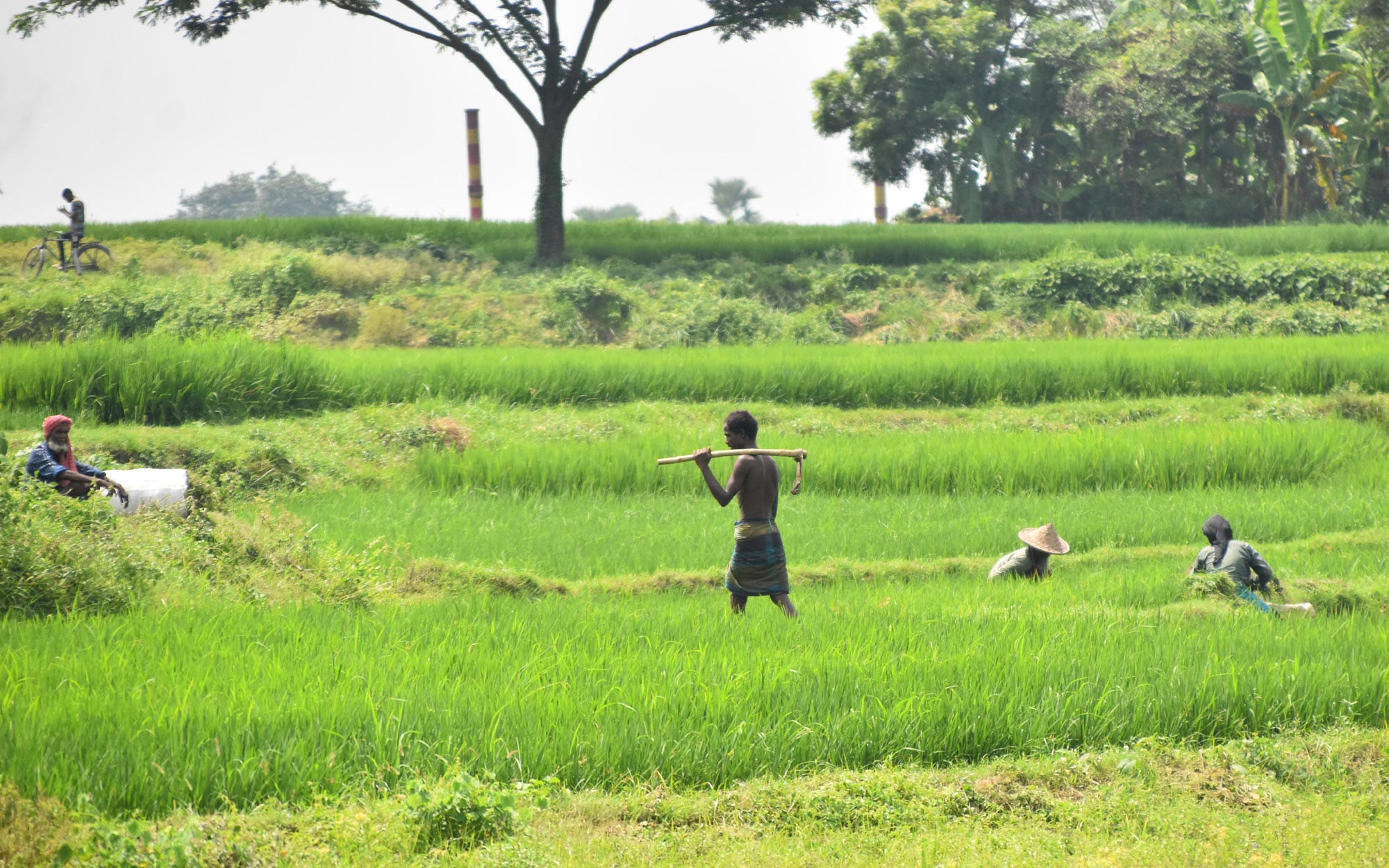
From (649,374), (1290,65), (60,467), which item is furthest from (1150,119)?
(60,467)

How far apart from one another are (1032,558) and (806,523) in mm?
2328

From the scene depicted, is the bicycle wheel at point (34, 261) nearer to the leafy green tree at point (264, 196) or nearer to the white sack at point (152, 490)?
the white sack at point (152, 490)

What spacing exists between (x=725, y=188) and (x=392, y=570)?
216ft

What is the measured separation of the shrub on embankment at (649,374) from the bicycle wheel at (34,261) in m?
7.39

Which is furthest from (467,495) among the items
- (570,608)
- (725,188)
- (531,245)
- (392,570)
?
(725,188)

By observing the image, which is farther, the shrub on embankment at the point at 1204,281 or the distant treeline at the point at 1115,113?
the distant treeline at the point at 1115,113

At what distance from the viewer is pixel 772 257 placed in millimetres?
26688

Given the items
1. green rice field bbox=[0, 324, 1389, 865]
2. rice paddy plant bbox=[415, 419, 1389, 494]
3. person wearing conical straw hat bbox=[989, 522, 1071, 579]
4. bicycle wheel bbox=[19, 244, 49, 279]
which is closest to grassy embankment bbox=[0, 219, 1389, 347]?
bicycle wheel bbox=[19, 244, 49, 279]

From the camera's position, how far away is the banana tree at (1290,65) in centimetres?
3119

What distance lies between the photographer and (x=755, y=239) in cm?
2756

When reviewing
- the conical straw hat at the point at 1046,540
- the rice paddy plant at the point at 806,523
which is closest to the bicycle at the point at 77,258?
the rice paddy plant at the point at 806,523

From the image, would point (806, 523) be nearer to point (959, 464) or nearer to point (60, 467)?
point (959, 464)

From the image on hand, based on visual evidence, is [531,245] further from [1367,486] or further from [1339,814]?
[1339,814]

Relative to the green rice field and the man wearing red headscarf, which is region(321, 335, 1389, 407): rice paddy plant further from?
the man wearing red headscarf
